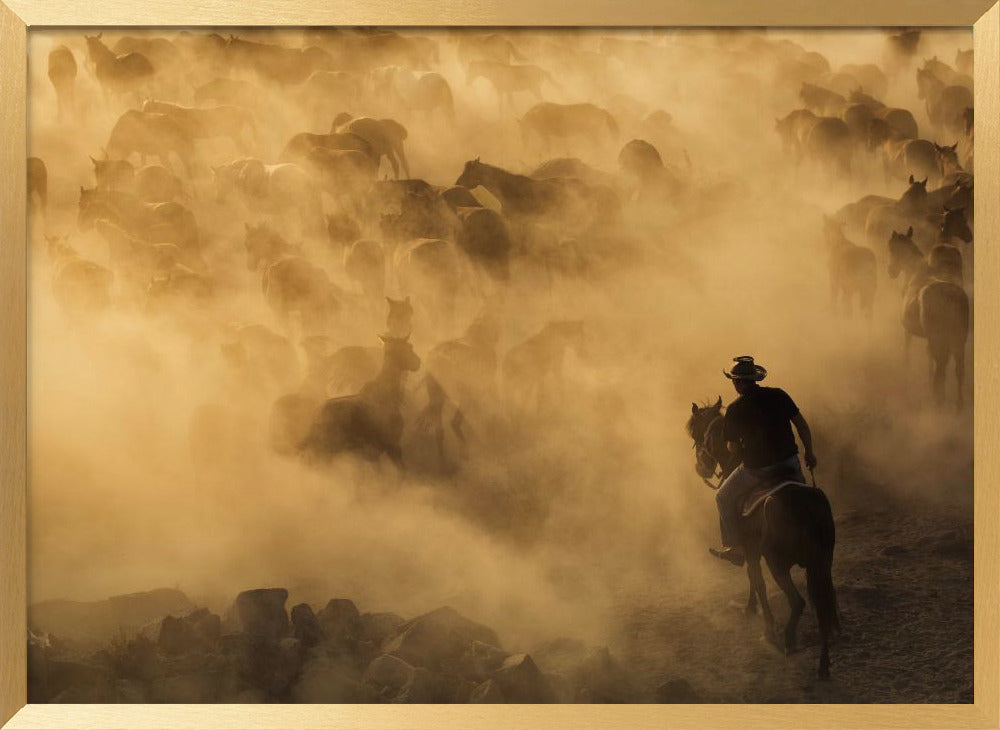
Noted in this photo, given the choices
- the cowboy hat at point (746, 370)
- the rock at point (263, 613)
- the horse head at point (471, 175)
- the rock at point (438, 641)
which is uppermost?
the horse head at point (471, 175)

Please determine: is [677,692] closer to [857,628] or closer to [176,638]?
[857,628]

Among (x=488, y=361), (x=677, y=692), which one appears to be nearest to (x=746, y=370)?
(x=488, y=361)

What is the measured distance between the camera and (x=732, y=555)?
278 centimetres

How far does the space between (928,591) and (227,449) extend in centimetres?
223

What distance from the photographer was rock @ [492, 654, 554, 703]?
2771 mm

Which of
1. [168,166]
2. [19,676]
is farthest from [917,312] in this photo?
[19,676]

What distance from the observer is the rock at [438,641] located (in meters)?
2.79

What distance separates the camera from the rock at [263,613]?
278cm

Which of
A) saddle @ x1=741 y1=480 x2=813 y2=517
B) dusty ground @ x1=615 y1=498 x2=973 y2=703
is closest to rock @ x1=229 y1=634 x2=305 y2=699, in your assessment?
dusty ground @ x1=615 y1=498 x2=973 y2=703

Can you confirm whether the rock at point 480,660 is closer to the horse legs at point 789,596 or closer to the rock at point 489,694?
the rock at point 489,694

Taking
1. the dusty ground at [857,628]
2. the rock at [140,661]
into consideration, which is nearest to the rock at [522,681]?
the dusty ground at [857,628]

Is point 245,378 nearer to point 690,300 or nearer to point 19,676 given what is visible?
point 19,676

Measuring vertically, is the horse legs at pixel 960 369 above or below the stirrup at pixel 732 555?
above

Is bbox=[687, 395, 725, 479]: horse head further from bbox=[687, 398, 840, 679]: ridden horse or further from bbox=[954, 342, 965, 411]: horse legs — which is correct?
bbox=[954, 342, 965, 411]: horse legs
